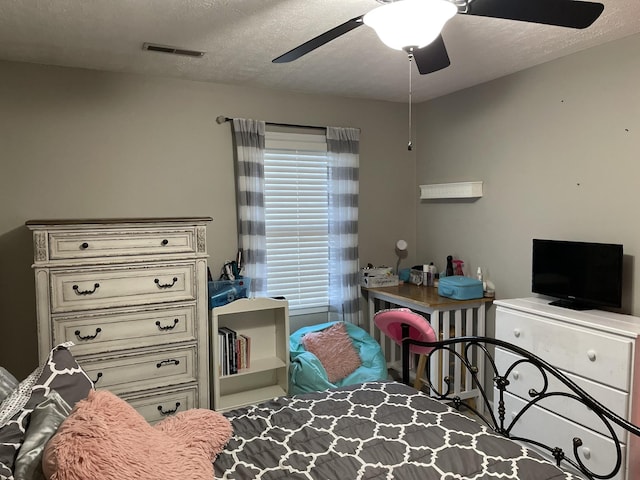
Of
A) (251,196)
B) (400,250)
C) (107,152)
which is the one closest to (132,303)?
(107,152)

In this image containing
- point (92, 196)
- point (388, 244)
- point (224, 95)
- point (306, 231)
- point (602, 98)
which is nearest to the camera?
point (602, 98)

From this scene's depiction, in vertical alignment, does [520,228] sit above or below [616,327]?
above

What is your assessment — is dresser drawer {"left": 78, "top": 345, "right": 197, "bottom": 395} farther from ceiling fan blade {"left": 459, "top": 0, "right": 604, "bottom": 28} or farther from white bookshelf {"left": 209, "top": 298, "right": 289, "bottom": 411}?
ceiling fan blade {"left": 459, "top": 0, "right": 604, "bottom": 28}

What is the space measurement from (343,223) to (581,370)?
83.4 inches

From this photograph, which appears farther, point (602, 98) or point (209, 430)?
point (602, 98)

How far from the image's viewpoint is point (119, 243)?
2.86m

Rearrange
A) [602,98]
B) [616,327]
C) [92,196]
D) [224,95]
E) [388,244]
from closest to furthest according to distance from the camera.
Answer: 1. [616,327]
2. [602,98]
3. [92,196]
4. [224,95]
5. [388,244]

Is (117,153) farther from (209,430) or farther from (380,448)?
(380,448)

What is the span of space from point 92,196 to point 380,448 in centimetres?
260

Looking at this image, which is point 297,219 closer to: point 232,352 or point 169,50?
point 232,352

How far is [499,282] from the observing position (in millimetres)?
3707

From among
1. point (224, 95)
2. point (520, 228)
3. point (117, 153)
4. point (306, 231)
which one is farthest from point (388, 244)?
point (117, 153)

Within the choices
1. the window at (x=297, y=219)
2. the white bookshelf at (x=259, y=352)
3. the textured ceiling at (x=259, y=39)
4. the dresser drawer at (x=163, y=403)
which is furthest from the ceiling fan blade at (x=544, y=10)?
the dresser drawer at (x=163, y=403)

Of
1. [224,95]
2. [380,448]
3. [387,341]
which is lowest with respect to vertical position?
[387,341]
